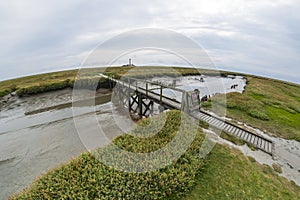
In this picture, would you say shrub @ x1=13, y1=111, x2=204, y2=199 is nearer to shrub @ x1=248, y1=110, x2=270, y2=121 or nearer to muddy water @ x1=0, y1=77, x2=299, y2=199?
muddy water @ x1=0, y1=77, x2=299, y2=199

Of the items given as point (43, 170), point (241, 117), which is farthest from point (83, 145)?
point (241, 117)

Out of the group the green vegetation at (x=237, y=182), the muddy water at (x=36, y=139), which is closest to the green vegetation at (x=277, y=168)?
the green vegetation at (x=237, y=182)

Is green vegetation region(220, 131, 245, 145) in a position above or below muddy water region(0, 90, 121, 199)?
above

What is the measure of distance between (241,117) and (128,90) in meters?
11.1

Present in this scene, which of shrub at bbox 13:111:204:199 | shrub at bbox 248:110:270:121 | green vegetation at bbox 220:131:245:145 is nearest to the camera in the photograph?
shrub at bbox 13:111:204:199

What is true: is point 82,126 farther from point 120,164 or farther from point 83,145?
point 120,164

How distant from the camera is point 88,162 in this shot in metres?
5.30

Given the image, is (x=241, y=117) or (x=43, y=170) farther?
(x=241, y=117)

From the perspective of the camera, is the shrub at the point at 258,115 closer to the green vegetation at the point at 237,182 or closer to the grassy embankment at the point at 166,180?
the green vegetation at the point at 237,182

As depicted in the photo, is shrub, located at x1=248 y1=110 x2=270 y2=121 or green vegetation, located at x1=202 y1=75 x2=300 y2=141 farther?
shrub, located at x1=248 y1=110 x2=270 y2=121

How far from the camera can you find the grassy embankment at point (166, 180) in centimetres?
454

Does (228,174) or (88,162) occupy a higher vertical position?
(88,162)

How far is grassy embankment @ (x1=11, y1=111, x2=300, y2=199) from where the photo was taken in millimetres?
4535

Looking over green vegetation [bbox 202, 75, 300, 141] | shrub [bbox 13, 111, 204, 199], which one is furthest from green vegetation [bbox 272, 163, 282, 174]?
green vegetation [bbox 202, 75, 300, 141]
